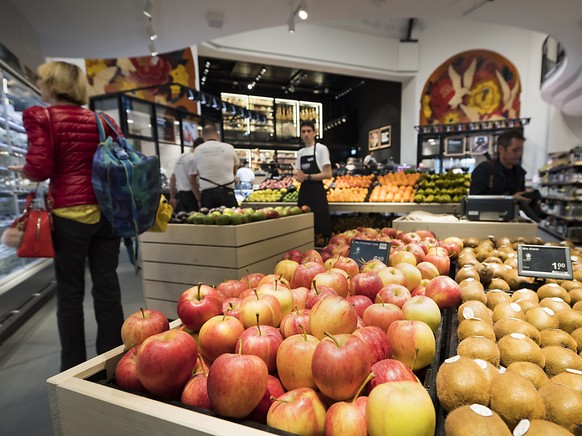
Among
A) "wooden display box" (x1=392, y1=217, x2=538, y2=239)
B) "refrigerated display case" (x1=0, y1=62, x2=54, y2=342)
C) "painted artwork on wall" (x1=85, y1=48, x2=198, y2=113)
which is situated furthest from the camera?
"painted artwork on wall" (x1=85, y1=48, x2=198, y2=113)

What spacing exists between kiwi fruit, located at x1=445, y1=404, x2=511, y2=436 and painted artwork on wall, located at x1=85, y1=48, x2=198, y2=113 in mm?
7475

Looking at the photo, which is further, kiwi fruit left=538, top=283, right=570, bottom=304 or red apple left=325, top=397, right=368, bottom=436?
kiwi fruit left=538, top=283, right=570, bottom=304

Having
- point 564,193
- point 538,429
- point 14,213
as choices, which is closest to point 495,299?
point 538,429

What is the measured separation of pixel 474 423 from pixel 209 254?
2.06m

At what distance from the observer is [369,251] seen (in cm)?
169

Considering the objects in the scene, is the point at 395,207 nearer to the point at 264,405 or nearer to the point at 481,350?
the point at 481,350

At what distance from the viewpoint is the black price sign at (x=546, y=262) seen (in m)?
1.40

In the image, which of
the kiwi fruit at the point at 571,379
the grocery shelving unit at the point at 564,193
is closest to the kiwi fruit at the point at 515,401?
the kiwi fruit at the point at 571,379

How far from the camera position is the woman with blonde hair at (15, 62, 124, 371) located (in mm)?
1677

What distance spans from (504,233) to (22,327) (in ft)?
13.8

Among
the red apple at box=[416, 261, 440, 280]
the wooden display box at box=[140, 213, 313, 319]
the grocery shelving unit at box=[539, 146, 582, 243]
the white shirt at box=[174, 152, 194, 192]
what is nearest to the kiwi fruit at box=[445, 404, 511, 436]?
the red apple at box=[416, 261, 440, 280]

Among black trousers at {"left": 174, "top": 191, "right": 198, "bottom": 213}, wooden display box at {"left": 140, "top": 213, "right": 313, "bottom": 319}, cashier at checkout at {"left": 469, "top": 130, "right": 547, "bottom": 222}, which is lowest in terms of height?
wooden display box at {"left": 140, "top": 213, "right": 313, "bottom": 319}

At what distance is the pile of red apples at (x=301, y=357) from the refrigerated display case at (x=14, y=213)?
2907 mm

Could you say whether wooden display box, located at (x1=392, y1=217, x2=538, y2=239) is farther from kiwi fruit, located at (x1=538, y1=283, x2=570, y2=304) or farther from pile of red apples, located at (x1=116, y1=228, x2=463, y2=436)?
pile of red apples, located at (x1=116, y1=228, x2=463, y2=436)
